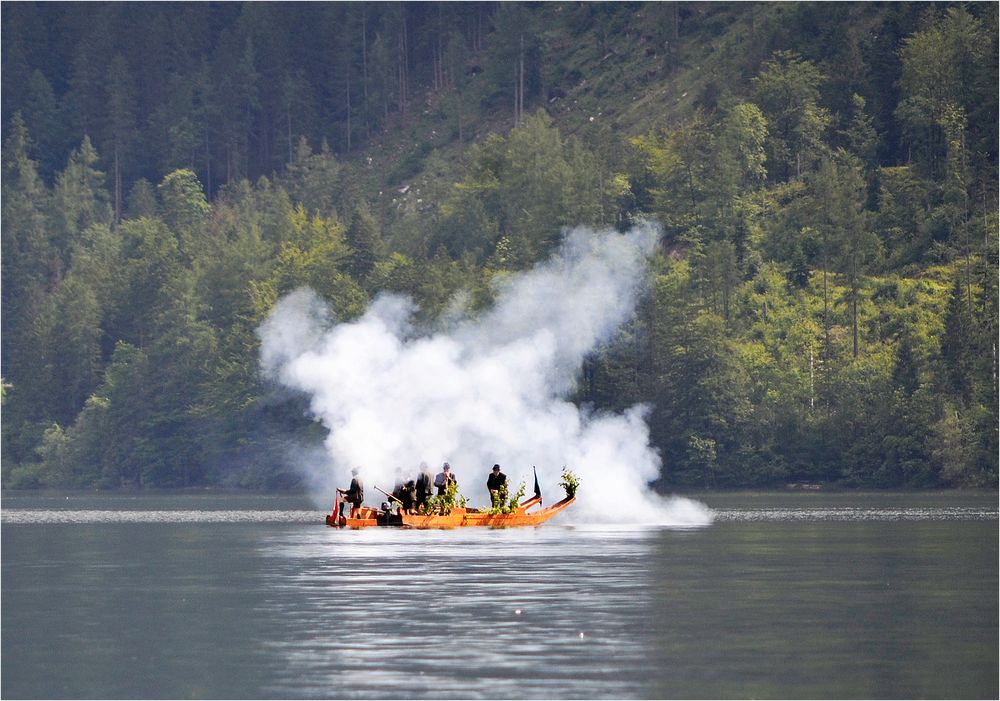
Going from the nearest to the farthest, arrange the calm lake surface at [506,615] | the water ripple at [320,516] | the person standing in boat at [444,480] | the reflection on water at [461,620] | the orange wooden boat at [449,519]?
the reflection on water at [461,620], the calm lake surface at [506,615], the person standing in boat at [444,480], the orange wooden boat at [449,519], the water ripple at [320,516]

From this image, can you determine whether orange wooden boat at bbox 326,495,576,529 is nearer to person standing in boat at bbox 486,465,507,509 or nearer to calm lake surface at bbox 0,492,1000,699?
calm lake surface at bbox 0,492,1000,699

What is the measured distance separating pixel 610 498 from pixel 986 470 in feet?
150

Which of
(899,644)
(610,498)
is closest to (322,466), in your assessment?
(610,498)

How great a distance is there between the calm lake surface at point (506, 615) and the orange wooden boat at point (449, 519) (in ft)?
2.02

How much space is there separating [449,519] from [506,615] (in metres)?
30.6

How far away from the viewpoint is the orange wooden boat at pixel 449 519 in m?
68.1

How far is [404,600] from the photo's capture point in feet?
137

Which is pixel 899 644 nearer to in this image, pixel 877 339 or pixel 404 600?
pixel 404 600

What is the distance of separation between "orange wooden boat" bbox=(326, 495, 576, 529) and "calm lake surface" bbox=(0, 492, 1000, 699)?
2.02ft

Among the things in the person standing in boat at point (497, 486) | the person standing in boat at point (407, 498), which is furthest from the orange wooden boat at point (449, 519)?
the person standing in boat at point (497, 486)

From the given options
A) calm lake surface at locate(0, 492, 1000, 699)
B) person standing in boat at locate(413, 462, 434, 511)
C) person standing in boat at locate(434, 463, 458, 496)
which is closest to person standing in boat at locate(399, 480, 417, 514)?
person standing in boat at locate(413, 462, 434, 511)

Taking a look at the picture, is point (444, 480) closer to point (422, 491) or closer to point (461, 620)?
point (422, 491)

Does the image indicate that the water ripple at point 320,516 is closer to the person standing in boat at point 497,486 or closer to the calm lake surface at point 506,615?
the person standing in boat at point 497,486

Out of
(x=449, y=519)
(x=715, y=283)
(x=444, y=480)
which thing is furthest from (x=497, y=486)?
(x=715, y=283)
